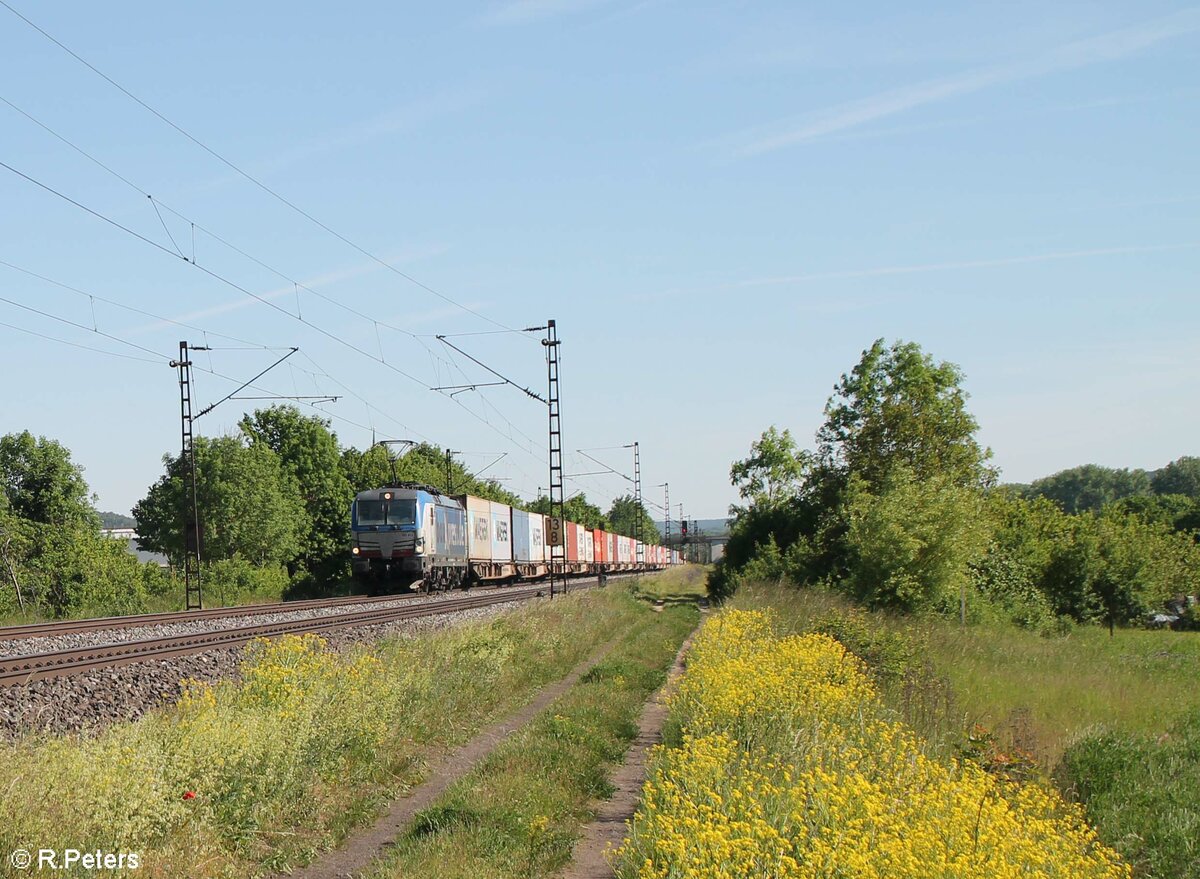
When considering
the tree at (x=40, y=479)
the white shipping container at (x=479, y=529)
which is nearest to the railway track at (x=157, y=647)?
the white shipping container at (x=479, y=529)

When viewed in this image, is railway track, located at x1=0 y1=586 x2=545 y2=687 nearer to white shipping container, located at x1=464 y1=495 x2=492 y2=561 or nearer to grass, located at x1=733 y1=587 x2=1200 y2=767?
grass, located at x1=733 y1=587 x2=1200 y2=767

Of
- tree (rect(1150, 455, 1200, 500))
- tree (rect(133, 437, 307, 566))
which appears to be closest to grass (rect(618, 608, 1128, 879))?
tree (rect(133, 437, 307, 566))

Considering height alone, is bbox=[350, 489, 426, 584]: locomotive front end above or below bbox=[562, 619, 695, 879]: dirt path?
above

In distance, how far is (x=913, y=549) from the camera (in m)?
32.0

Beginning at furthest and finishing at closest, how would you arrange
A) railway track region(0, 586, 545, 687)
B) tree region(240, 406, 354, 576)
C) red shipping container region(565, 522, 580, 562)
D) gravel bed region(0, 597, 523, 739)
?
tree region(240, 406, 354, 576) → red shipping container region(565, 522, 580, 562) → railway track region(0, 586, 545, 687) → gravel bed region(0, 597, 523, 739)

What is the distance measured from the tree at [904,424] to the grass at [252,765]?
35281 millimetres

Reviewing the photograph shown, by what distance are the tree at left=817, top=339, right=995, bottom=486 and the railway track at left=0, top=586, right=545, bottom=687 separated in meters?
26.4

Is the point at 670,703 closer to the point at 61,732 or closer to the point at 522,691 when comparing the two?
the point at 522,691

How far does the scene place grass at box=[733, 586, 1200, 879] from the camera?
37.8 ft

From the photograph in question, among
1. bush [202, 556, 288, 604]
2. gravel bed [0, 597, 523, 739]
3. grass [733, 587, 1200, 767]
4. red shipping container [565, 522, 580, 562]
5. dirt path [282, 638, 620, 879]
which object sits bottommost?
grass [733, 587, 1200, 767]

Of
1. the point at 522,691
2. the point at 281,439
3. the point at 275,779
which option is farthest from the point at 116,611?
the point at 281,439

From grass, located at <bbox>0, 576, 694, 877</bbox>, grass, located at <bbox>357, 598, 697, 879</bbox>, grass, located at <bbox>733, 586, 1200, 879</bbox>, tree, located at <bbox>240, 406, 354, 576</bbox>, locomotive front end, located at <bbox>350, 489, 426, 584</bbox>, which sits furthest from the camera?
tree, located at <bbox>240, 406, 354, 576</bbox>

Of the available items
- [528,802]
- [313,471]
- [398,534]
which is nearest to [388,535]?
[398,534]

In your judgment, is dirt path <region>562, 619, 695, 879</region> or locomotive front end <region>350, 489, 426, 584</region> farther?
locomotive front end <region>350, 489, 426, 584</region>
